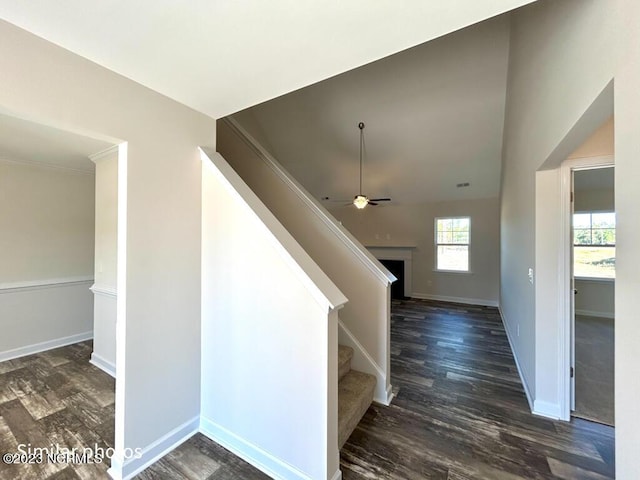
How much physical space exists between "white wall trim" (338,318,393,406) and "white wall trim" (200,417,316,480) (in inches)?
38.0

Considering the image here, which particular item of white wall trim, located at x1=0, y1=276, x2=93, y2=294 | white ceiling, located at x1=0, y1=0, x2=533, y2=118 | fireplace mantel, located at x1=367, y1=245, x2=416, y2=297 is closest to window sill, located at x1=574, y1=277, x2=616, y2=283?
fireplace mantel, located at x1=367, y1=245, x2=416, y2=297

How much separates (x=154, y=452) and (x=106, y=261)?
6.68 ft

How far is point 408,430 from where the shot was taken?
2033 mm

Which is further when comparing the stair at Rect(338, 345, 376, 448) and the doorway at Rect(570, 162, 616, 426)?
the doorway at Rect(570, 162, 616, 426)

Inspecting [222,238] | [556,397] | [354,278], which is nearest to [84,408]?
[222,238]

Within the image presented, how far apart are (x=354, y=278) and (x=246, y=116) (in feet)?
12.2

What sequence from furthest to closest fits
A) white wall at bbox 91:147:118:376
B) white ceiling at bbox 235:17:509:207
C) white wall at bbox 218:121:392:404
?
white ceiling at bbox 235:17:509:207 < white wall at bbox 91:147:118:376 < white wall at bbox 218:121:392:404

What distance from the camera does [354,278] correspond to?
259cm

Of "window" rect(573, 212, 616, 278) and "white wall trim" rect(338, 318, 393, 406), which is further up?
"window" rect(573, 212, 616, 278)

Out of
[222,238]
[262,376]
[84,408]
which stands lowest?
[84,408]

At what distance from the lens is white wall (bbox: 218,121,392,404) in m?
2.43

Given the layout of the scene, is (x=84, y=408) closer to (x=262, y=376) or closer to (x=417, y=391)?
(x=262, y=376)

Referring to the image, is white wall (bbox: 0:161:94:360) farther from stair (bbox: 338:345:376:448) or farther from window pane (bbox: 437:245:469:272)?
window pane (bbox: 437:245:469:272)

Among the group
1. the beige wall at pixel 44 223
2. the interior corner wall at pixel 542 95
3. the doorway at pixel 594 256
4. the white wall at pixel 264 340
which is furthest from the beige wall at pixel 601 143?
the beige wall at pixel 44 223
